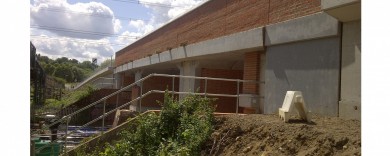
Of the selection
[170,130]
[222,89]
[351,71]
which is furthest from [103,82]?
[351,71]

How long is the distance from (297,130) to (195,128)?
6.66ft

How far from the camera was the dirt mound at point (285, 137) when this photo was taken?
515cm

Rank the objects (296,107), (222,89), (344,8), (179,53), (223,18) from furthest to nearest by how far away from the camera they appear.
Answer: (179,53)
(222,89)
(223,18)
(296,107)
(344,8)

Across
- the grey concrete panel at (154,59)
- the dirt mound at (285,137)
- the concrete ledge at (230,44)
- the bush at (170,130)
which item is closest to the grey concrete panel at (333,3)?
the dirt mound at (285,137)

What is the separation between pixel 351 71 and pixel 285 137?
1.89 metres

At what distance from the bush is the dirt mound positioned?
0.89ft

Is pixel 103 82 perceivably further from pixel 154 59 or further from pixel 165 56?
pixel 165 56

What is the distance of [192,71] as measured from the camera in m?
15.5

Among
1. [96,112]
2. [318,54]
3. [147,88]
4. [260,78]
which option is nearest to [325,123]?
[318,54]

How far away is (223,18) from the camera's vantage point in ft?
42.6

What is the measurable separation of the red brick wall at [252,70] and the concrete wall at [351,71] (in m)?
3.60

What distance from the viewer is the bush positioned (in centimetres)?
708

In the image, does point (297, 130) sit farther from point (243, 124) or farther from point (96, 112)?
point (96, 112)

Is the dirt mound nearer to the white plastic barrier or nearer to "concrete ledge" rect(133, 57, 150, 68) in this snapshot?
the white plastic barrier
